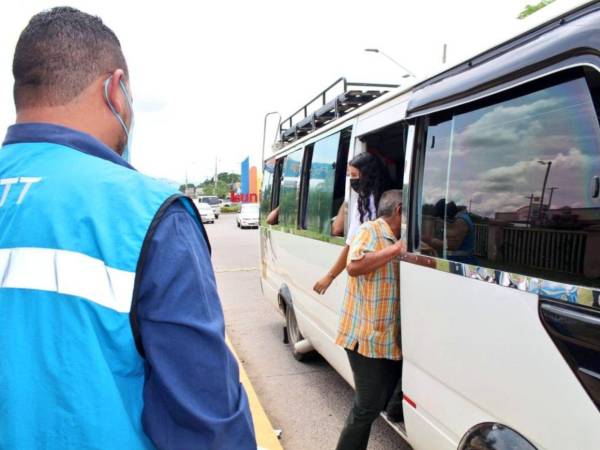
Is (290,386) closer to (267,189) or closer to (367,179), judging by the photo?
(367,179)

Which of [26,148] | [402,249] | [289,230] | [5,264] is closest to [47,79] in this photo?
[26,148]

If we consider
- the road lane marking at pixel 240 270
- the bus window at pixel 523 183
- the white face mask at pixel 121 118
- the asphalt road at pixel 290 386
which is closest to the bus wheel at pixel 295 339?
the asphalt road at pixel 290 386

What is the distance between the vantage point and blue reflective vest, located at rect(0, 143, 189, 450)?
1027 millimetres

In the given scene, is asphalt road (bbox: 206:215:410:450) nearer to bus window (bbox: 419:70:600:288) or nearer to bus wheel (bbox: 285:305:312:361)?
bus wheel (bbox: 285:305:312:361)

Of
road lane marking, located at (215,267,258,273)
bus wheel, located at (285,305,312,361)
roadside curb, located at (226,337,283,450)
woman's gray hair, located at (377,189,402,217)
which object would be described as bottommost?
road lane marking, located at (215,267,258,273)

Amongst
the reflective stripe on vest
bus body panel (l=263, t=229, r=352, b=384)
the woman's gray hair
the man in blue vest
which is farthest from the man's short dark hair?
bus body panel (l=263, t=229, r=352, b=384)

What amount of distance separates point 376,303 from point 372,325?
130 millimetres

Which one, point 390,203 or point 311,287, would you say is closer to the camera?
point 390,203

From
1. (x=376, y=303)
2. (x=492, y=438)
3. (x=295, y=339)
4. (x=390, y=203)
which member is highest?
(x=390, y=203)

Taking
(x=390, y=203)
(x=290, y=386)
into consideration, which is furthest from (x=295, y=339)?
(x=390, y=203)

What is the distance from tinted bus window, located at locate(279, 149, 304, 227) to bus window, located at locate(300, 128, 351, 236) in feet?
0.83

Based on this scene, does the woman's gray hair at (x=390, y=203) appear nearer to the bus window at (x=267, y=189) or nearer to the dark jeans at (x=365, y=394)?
the dark jeans at (x=365, y=394)

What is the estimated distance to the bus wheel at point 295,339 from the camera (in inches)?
209

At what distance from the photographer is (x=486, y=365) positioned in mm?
1991
